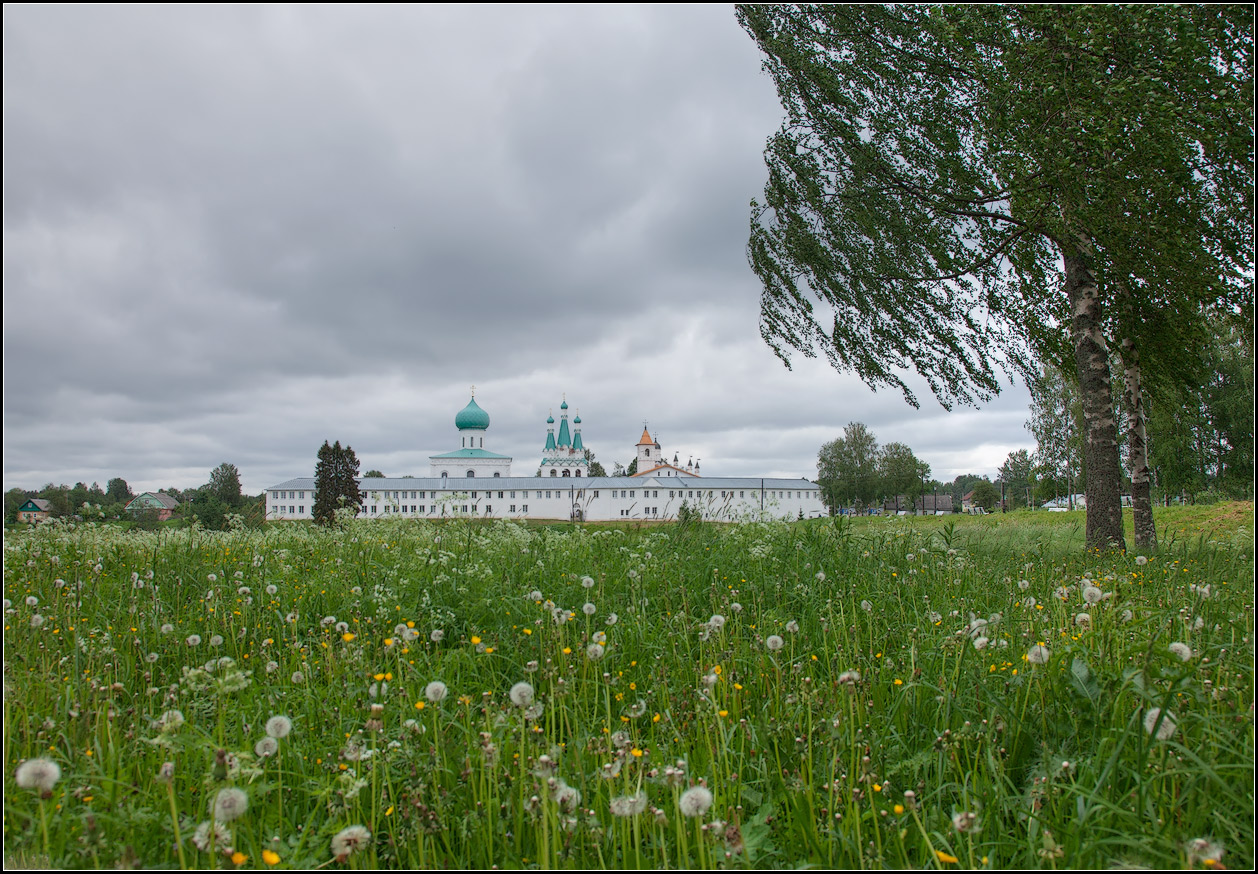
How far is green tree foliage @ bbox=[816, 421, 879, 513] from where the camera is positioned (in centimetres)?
7369

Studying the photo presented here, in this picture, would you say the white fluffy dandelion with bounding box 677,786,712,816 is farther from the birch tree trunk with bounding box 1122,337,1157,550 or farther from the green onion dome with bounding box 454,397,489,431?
the green onion dome with bounding box 454,397,489,431

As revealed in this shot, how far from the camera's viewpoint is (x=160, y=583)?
5113 millimetres

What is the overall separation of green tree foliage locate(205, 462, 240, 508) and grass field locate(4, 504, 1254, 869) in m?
86.9

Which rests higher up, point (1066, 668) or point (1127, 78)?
point (1127, 78)

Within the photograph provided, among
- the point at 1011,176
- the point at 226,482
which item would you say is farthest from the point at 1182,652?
the point at 226,482

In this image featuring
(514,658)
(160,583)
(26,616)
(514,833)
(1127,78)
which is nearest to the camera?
(514,833)

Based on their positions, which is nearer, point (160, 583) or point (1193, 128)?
point (160, 583)

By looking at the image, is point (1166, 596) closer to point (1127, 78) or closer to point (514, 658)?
point (514, 658)

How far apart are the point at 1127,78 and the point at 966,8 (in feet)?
7.13

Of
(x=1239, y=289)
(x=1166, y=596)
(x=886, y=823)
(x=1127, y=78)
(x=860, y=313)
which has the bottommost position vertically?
(x=886, y=823)

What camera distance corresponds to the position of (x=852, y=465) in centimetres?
7419

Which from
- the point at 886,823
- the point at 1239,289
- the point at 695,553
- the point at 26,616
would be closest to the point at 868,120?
the point at 1239,289

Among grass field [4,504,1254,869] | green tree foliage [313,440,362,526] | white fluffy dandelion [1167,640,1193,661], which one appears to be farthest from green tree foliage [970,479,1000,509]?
white fluffy dandelion [1167,640,1193,661]

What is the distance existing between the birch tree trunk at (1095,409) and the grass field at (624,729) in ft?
17.4
